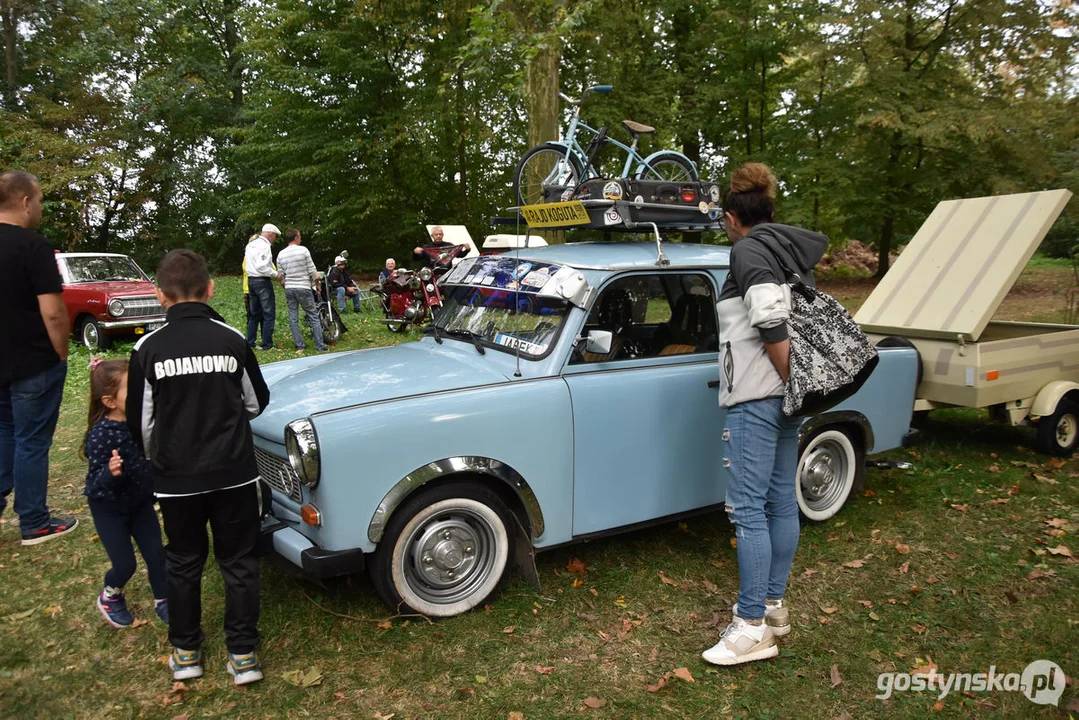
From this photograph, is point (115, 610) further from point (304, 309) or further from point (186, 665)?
point (304, 309)

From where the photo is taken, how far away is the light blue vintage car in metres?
3.48

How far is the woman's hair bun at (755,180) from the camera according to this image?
352 cm

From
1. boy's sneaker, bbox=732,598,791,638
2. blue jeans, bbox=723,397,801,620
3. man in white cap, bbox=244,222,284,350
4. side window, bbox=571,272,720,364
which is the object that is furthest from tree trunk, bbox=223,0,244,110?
boy's sneaker, bbox=732,598,791,638

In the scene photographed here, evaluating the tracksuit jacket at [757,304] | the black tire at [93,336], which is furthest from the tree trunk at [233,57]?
the tracksuit jacket at [757,304]

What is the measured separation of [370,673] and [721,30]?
22.2m

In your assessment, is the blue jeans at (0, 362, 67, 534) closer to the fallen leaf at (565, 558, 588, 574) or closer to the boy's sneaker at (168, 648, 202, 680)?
the boy's sneaker at (168, 648, 202, 680)

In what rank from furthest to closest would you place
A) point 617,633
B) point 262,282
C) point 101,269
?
point 101,269 < point 262,282 < point 617,633

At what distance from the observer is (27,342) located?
434 cm

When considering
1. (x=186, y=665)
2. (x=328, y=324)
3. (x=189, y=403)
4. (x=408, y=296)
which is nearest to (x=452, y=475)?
(x=189, y=403)

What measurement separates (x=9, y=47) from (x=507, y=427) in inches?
1254

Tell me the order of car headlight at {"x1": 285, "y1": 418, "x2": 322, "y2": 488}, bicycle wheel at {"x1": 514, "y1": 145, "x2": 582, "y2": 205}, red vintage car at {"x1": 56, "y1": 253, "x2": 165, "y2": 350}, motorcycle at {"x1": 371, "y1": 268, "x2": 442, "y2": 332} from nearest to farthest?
1. car headlight at {"x1": 285, "y1": 418, "x2": 322, "y2": 488}
2. bicycle wheel at {"x1": 514, "y1": 145, "x2": 582, "y2": 205}
3. red vintage car at {"x1": 56, "y1": 253, "x2": 165, "y2": 350}
4. motorcycle at {"x1": 371, "y1": 268, "x2": 442, "y2": 332}

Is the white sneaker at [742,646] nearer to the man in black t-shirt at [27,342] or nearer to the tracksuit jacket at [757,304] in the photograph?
the tracksuit jacket at [757,304]

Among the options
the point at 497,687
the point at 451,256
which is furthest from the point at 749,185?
the point at 451,256

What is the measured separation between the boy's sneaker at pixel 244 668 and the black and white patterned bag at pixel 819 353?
2.64 m
